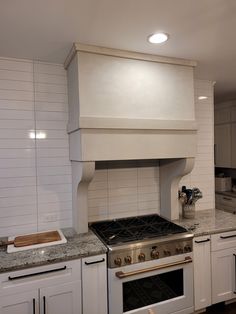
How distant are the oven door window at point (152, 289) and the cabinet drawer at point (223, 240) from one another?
0.41 metres

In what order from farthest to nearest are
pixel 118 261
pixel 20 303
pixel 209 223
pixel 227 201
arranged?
pixel 227 201 → pixel 209 223 → pixel 118 261 → pixel 20 303

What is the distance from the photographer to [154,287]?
193cm

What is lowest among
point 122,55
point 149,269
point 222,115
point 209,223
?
point 149,269

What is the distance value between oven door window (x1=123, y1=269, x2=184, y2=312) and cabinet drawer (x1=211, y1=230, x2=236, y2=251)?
0.41 meters

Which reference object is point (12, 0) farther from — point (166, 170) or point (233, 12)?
point (166, 170)

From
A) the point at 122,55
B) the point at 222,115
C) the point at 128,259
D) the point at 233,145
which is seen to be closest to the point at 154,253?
the point at 128,259

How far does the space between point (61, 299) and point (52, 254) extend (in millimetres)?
318

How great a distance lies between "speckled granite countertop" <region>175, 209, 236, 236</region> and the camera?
7.09 feet

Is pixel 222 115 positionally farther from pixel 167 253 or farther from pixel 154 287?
pixel 154 287

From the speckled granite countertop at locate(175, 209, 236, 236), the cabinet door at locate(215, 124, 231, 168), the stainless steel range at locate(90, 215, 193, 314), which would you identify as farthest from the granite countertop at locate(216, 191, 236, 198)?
the stainless steel range at locate(90, 215, 193, 314)

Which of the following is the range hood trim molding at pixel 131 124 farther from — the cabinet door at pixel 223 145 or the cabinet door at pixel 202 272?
the cabinet door at pixel 223 145

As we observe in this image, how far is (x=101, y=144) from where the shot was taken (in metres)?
1.91

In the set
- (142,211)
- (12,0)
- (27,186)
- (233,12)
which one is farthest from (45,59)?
(142,211)

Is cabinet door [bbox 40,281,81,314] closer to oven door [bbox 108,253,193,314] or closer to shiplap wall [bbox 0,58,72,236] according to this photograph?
oven door [bbox 108,253,193,314]
